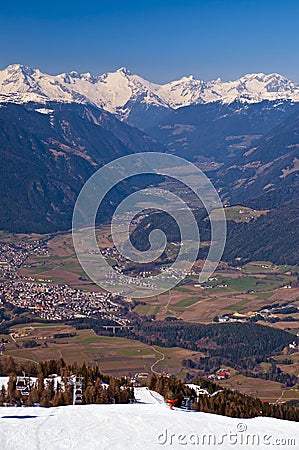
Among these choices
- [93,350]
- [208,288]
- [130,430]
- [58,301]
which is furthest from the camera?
[208,288]

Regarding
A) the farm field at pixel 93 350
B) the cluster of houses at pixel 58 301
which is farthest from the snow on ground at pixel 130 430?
the cluster of houses at pixel 58 301

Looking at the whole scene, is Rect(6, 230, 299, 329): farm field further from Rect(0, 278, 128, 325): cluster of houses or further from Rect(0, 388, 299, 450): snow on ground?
Rect(0, 388, 299, 450): snow on ground

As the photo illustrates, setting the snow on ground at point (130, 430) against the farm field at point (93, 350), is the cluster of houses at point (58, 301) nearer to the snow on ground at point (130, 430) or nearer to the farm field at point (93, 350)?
the farm field at point (93, 350)

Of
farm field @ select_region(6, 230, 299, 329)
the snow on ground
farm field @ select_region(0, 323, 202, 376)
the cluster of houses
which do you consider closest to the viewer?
the snow on ground

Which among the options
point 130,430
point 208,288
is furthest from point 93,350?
point 130,430

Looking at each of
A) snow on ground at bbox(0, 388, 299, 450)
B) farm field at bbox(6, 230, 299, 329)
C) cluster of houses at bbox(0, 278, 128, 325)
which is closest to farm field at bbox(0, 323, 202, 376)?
cluster of houses at bbox(0, 278, 128, 325)

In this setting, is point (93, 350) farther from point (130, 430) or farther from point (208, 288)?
point (130, 430)

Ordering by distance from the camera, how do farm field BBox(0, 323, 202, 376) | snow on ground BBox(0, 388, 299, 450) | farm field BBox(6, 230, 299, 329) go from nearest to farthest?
1. snow on ground BBox(0, 388, 299, 450)
2. farm field BBox(0, 323, 202, 376)
3. farm field BBox(6, 230, 299, 329)

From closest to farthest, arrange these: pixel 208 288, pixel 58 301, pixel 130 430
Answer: pixel 130 430 → pixel 58 301 → pixel 208 288

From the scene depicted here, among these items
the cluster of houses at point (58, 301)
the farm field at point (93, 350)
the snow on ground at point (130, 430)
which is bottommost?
the farm field at point (93, 350)
